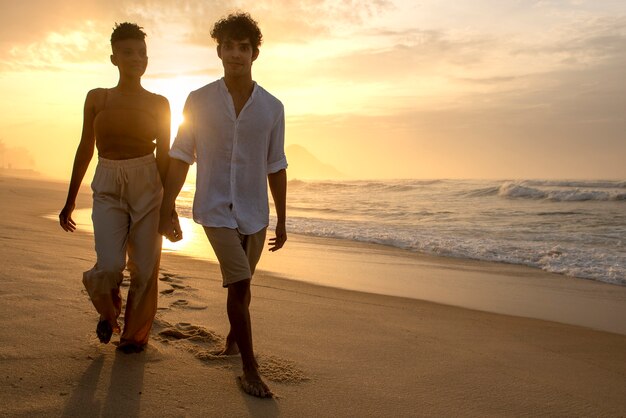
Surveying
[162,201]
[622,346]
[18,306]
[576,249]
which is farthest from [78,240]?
[576,249]

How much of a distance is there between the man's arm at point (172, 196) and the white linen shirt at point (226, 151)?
8 centimetres

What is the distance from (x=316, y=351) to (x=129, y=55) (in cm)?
236

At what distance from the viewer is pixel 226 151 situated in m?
3.12

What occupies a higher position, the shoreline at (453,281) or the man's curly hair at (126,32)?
the man's curly hair at (126,32)

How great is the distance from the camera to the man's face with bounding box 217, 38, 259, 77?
→ 318 cm

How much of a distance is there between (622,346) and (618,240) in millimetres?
9145

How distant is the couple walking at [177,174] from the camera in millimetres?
3143

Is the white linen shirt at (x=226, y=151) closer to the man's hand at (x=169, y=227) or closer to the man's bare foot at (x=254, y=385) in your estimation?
the man's hand at (x=169, y=227)

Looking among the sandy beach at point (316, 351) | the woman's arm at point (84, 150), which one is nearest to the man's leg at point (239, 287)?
the sandy beach at point (316, 351)

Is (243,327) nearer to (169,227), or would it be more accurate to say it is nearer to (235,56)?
(169,227)

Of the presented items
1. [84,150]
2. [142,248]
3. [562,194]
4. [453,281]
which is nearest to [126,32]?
[84,150]

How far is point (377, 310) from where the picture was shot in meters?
5.59

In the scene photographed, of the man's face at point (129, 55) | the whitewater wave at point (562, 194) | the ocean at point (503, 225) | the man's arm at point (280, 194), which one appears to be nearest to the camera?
the man's arm at point (280, 194)

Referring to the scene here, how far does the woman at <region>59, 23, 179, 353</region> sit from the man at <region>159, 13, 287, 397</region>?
35 cm
